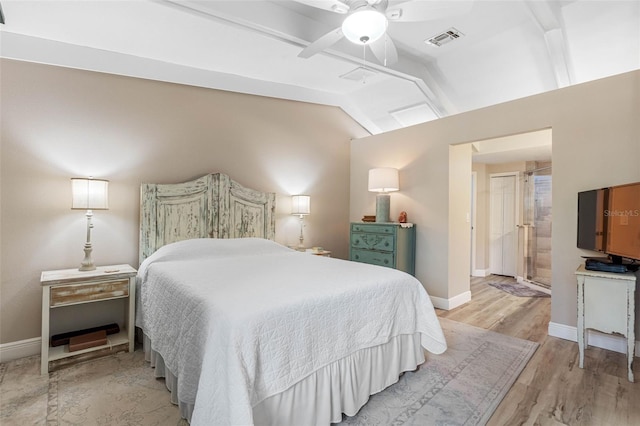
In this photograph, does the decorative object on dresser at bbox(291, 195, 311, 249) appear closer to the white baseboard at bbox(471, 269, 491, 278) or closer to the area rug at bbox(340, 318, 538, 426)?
the area rug at bbox(340, 318, 538, 426)

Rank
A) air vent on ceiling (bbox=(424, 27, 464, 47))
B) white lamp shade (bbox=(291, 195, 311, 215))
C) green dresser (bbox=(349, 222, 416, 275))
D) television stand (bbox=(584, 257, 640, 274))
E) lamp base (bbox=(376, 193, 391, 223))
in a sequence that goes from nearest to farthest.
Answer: television stand (bbox=(584, 257, 640, 274))
air vent on ceiling (bbox=(424, 27, 464, 47))
green dresser (bbox=(349, 222, 416, 275))
white lamp shade (bbox=(291, 195, 311, 215))
lamp base (bbox=(376, 193, 391, 223))

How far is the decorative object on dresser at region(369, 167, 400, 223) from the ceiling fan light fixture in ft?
7.77

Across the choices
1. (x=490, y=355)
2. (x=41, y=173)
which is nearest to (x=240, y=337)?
(x=490, y=355)

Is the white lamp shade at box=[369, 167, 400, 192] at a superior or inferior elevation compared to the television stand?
superior

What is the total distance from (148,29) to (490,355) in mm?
4105

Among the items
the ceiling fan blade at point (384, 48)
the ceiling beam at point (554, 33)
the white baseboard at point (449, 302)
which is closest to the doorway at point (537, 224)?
the white baseboard at point (449, 302)

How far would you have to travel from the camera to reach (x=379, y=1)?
1.90 meters

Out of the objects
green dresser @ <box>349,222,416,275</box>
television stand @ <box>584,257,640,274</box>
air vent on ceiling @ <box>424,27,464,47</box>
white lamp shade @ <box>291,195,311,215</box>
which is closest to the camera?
television stand @ <box>584,257,640,274</box>

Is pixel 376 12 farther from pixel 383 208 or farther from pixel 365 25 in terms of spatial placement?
pixel 383 208

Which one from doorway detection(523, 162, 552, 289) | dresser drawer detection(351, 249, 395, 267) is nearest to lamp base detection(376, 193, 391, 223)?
dresser drawer detection(351, 249, 395, 267)

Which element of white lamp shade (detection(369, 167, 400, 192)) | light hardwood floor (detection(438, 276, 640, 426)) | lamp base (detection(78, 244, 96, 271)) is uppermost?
white lamp shade (detection(369, 167, 400, 192))

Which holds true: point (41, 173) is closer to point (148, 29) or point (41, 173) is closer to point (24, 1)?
point (24, 1)

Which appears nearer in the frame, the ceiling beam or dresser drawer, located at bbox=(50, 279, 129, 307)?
dresser drawer, located at bbox=(50, 279, 129, 307)

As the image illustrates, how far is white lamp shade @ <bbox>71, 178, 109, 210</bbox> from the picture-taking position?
8.41 ft
